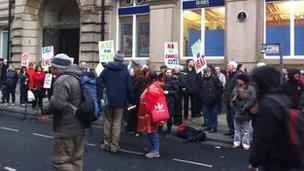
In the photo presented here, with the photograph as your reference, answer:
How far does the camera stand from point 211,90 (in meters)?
13.3

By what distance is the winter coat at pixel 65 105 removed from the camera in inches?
250

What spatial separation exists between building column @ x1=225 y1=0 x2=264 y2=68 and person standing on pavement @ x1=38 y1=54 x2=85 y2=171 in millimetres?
11996

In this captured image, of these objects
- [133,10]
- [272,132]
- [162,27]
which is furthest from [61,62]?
[133,10]

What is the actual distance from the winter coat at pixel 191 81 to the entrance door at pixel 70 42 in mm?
11226

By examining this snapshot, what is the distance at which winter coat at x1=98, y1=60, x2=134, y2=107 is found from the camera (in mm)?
10555

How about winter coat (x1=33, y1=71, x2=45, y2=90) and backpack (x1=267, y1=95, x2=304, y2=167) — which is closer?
backpack (x1=267, y1=95, x2=304, y2=167)

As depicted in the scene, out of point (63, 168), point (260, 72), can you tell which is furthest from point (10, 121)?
point (260, 72)

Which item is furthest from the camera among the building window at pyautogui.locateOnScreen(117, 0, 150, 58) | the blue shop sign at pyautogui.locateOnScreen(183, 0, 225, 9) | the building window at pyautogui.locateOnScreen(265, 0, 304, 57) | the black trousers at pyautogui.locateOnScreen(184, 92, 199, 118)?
the building window at pyautogui.locateOnScreen(117, 0, 150, 58)

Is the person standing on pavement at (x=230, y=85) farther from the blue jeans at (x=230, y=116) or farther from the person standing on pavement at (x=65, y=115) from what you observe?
the person standing on pavement at (x=65, y=115)

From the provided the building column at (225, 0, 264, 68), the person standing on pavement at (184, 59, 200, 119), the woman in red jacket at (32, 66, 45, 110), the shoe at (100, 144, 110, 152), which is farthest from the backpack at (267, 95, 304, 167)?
the woman in red jacket at (32, 66, 45, 110)

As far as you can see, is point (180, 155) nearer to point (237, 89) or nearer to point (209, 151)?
point (209, 151)

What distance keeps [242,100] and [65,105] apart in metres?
5.68

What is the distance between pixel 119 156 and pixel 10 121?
6773 millimetres

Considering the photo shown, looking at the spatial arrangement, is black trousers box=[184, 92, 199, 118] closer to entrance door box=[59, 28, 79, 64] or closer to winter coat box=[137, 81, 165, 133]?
winter coat box=[137, 81, 165, 133]
